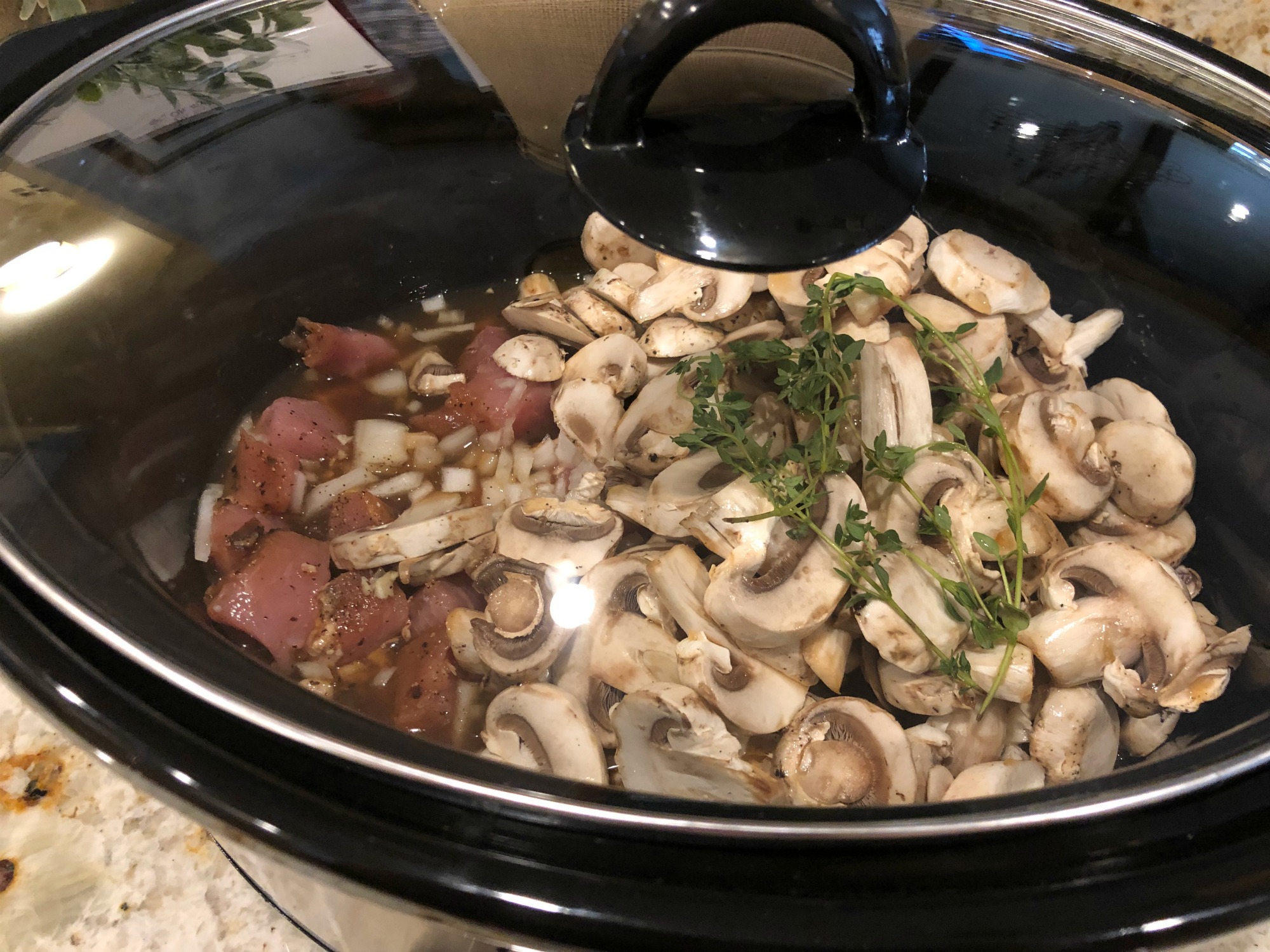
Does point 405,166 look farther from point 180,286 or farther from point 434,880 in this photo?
point 434,880

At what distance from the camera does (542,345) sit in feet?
3.75

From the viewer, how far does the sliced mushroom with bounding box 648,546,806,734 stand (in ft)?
2.46

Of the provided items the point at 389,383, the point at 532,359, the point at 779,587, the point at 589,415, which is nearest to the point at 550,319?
the point at 532,359

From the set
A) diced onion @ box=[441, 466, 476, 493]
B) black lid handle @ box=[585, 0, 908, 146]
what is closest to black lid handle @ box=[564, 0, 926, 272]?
black lid handle @ box=[585, 0, 908, 146]

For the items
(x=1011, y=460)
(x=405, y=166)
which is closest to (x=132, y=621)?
(x=405, y=166)

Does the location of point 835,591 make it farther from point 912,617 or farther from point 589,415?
point 589,415

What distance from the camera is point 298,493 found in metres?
1.07

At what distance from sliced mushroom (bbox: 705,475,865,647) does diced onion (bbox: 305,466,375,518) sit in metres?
0.59

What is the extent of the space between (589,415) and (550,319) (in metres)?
0.20

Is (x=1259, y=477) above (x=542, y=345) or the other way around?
above

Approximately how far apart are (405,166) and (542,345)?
33 centimetres

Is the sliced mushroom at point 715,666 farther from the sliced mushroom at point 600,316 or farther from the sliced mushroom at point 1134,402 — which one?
the sliced mushroom at point 1134,402

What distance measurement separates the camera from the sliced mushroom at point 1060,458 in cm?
90

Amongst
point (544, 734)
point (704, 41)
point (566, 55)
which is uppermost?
point (704, 41)
